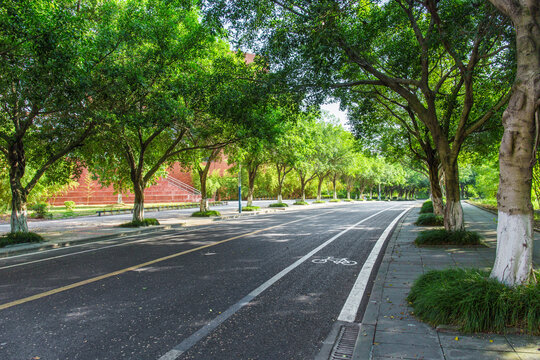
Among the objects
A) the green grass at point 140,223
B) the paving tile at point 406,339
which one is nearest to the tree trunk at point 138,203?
the green grass at point 140,223

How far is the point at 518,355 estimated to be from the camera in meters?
3.05

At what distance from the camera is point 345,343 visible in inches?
140

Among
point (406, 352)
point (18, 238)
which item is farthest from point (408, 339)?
point (18, 238)

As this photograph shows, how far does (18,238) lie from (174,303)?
9705 millimetres

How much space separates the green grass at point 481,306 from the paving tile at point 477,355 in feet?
1.50

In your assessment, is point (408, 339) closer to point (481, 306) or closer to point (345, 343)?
point (345, 343)

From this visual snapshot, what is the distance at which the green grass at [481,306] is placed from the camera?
3.57 metres

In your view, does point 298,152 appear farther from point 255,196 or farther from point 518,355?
point 255,196

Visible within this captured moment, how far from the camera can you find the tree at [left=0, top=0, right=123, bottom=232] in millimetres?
7531

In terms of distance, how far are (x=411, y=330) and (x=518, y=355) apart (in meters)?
0.98

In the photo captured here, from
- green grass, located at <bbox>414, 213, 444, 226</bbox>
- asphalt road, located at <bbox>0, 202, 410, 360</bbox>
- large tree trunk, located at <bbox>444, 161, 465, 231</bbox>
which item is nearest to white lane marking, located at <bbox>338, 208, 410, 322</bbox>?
asphalt road, located at <bbox>0, 202, 410, 360</bbox>

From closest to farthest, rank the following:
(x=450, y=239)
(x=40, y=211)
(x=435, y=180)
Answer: (x=450, y=239)
(x=435, y=180)
(x=40, y=211)

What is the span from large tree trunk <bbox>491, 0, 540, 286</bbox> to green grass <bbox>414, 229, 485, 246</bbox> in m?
5.40

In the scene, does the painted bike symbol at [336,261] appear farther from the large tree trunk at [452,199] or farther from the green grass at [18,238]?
the green grass at [18,238]
